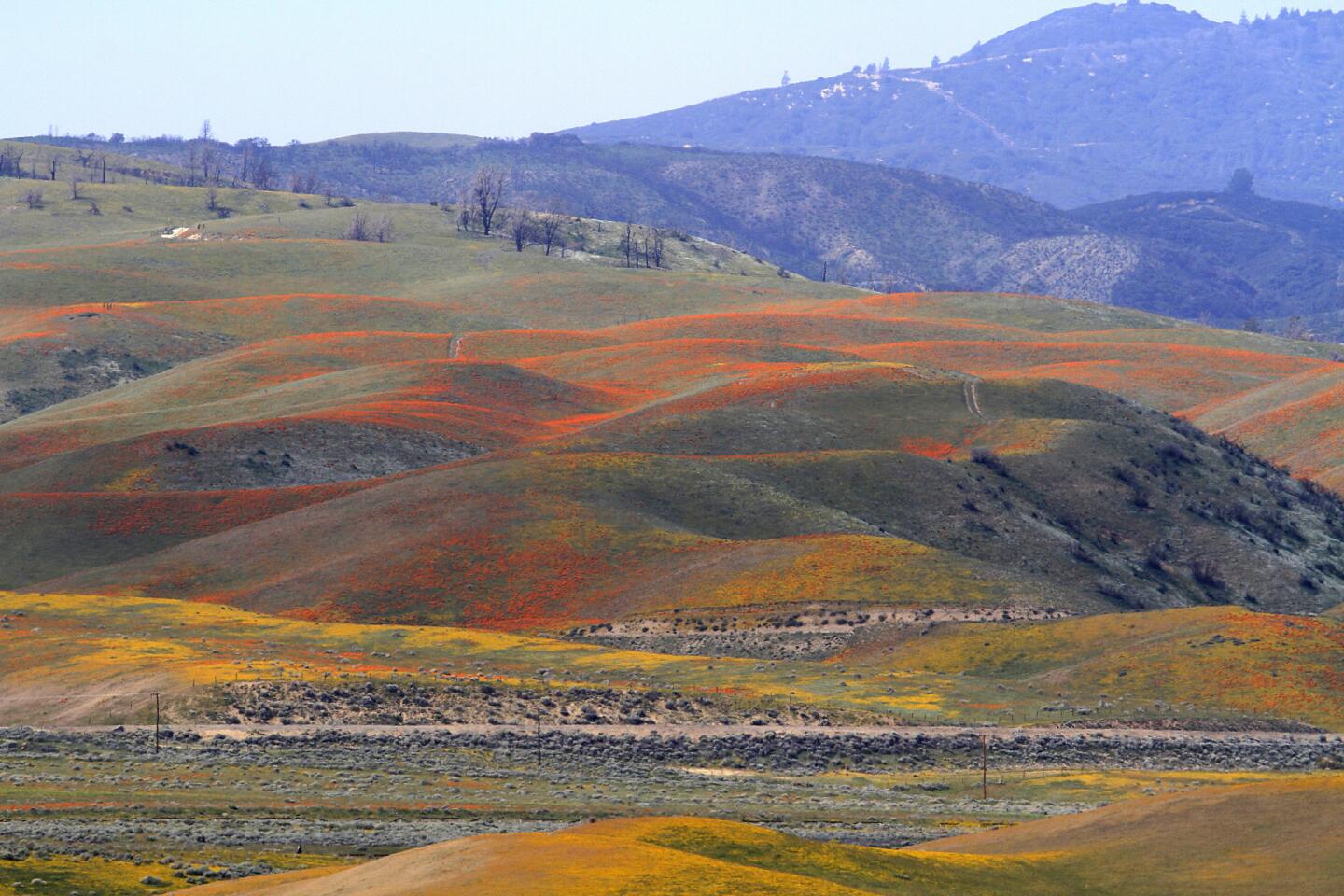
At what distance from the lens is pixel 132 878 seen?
124ft

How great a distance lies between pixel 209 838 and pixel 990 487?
72.9 metres

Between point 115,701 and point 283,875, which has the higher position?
point 283,875

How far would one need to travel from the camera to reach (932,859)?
33.3 metres

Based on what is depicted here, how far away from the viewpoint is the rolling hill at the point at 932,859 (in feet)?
88.5

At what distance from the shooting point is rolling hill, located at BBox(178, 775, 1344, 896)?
27.0m

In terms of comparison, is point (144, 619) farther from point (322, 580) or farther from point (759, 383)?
point (759, 383)

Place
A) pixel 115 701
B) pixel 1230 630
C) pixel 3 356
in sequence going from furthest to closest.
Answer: pixel 3 356 < pixel 1230 630 < pixel 115 701

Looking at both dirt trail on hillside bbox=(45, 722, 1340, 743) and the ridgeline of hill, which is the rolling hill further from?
the ridgeline of hill

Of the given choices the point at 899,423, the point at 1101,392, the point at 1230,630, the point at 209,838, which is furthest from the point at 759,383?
the point at 209,838

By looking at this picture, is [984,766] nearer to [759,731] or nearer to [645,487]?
[759,731]

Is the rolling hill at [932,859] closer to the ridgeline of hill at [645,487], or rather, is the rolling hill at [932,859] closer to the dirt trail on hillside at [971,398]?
the ridgeline of hill at [645,487]

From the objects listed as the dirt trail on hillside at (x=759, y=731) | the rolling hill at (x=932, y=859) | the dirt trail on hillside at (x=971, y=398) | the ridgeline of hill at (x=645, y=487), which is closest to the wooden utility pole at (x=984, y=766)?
the dirt trail on hillside at (x=759, y=731)

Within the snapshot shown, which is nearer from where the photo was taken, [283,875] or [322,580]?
[283,875]

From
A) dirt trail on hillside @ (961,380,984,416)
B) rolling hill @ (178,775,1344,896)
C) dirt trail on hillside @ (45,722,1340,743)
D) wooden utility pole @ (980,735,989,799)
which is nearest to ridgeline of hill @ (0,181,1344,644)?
dirt trail on hillside @ (961,380,984,416)
